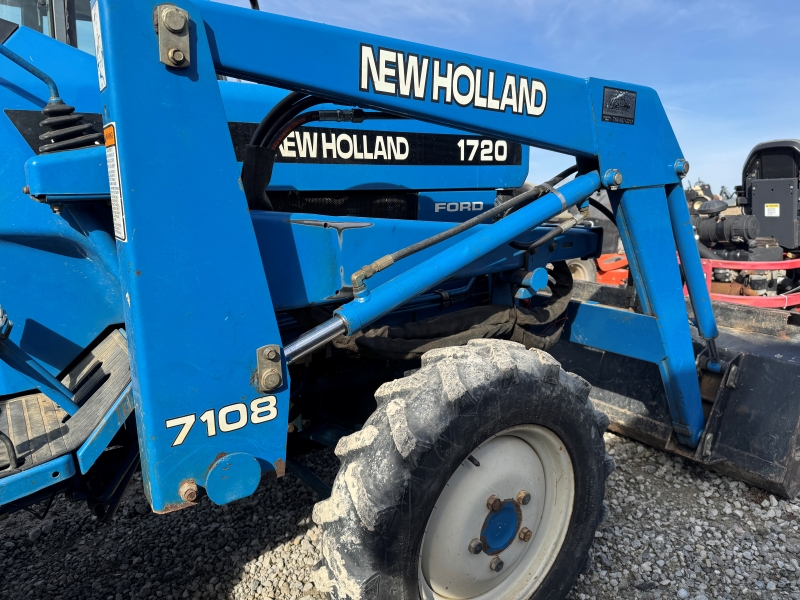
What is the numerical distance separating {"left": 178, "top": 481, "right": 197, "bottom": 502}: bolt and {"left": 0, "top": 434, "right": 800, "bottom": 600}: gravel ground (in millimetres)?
1067

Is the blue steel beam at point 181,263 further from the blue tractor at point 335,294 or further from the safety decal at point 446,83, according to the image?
the safety decal at point 446,83

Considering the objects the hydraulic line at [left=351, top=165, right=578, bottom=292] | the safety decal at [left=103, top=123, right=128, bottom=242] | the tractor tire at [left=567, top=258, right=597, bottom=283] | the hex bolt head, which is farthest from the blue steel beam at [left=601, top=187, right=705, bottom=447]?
the tractor tire at [left=567, top=258, right=597, bottom=283]

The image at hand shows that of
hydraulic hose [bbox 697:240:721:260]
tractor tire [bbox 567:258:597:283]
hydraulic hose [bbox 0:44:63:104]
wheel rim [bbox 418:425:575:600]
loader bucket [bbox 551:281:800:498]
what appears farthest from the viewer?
tractor tire [bbox 567:258:597:283]

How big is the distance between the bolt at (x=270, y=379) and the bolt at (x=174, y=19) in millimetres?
890

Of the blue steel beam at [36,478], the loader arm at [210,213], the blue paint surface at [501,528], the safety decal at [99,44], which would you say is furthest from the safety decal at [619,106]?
the blue steel beam at [36,478]

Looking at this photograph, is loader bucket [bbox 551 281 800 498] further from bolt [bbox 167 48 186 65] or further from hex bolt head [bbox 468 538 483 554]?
bolt [bbox 167 48 186 65]

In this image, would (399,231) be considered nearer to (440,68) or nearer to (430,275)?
(430,275)

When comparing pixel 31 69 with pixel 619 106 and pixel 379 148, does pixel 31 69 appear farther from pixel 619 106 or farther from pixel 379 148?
pixel 619 106

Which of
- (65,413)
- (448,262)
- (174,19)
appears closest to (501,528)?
(448,262)

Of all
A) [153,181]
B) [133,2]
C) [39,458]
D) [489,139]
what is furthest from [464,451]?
[489,139]

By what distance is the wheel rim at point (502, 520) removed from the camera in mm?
1948

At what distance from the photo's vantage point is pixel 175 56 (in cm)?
142

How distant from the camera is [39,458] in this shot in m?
1.81

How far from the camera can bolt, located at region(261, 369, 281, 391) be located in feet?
5.35
